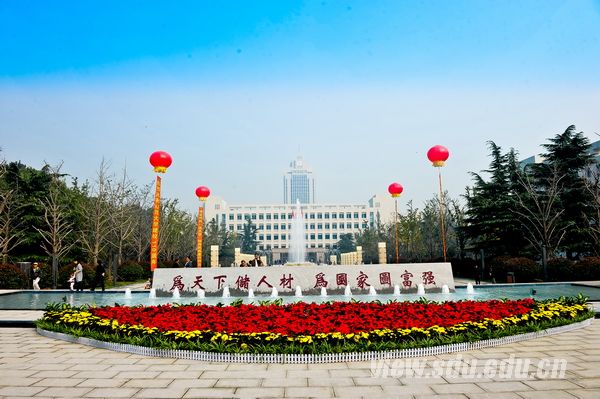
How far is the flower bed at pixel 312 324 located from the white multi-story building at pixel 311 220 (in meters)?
82.4

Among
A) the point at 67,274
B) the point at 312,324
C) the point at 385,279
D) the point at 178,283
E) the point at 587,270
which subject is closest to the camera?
the point at 312,324

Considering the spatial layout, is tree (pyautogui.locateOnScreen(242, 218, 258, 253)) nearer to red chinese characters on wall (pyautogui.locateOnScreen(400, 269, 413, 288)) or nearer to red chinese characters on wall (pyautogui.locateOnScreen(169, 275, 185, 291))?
red chinese characters on wall (pyautogui.locateOnScreen(169, 275, 185, 291))

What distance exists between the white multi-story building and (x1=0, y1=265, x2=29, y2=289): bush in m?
70.9

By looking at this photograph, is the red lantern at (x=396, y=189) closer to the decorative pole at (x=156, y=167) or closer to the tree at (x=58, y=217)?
the decorative pole at (x=156, y=167)

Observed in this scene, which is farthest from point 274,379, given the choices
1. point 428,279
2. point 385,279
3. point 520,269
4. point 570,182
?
point 570,182

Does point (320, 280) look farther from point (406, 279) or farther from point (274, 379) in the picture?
point (274, 379)

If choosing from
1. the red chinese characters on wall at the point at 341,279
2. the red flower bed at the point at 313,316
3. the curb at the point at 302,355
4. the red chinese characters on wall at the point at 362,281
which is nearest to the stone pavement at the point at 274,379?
the curb at the point at 302,355

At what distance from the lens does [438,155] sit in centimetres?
1681

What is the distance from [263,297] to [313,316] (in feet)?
25.3

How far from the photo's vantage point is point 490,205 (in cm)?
2555

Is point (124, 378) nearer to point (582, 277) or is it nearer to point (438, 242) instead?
point (582, 277)

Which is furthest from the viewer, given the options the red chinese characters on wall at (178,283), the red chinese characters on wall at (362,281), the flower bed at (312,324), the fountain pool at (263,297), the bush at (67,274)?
the bush at (67,274)

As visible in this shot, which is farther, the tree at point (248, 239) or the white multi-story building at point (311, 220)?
the white multi-story building at point (311, 220)

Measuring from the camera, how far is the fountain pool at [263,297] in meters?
13.4
